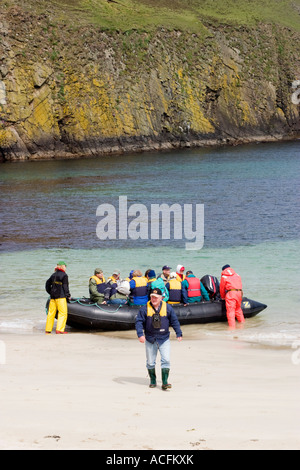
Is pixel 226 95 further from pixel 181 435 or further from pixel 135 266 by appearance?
pixel 181 435

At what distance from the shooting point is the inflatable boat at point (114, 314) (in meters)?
17.8

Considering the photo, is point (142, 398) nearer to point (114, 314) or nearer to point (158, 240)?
point (114, 314)

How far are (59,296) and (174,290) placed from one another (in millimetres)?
3209

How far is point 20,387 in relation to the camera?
452 inches

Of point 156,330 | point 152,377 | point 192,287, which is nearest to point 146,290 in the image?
point 192,287

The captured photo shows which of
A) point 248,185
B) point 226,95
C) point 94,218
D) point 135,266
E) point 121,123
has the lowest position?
point 135,266

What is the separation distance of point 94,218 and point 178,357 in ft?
90.4

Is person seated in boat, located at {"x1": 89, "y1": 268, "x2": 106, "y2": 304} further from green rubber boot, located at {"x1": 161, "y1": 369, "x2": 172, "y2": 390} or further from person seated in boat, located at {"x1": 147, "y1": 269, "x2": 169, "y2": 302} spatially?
green rubber boot, located at {"x1": 161, "y1": 369, "x2": 172, "y2": 390}

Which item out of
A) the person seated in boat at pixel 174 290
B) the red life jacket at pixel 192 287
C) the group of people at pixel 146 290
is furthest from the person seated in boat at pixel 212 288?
the person seated in boat at pixel 174 290

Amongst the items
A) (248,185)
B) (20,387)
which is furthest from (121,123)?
(20,387)

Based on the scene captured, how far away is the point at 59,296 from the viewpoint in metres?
17.2

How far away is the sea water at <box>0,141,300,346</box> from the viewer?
2111 cm

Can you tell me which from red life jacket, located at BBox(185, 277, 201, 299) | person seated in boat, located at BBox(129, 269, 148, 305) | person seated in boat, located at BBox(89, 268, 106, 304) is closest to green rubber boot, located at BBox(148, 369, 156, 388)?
person seated in boat, located at BBox(129, 269, 148, 305)

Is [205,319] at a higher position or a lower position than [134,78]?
lower
